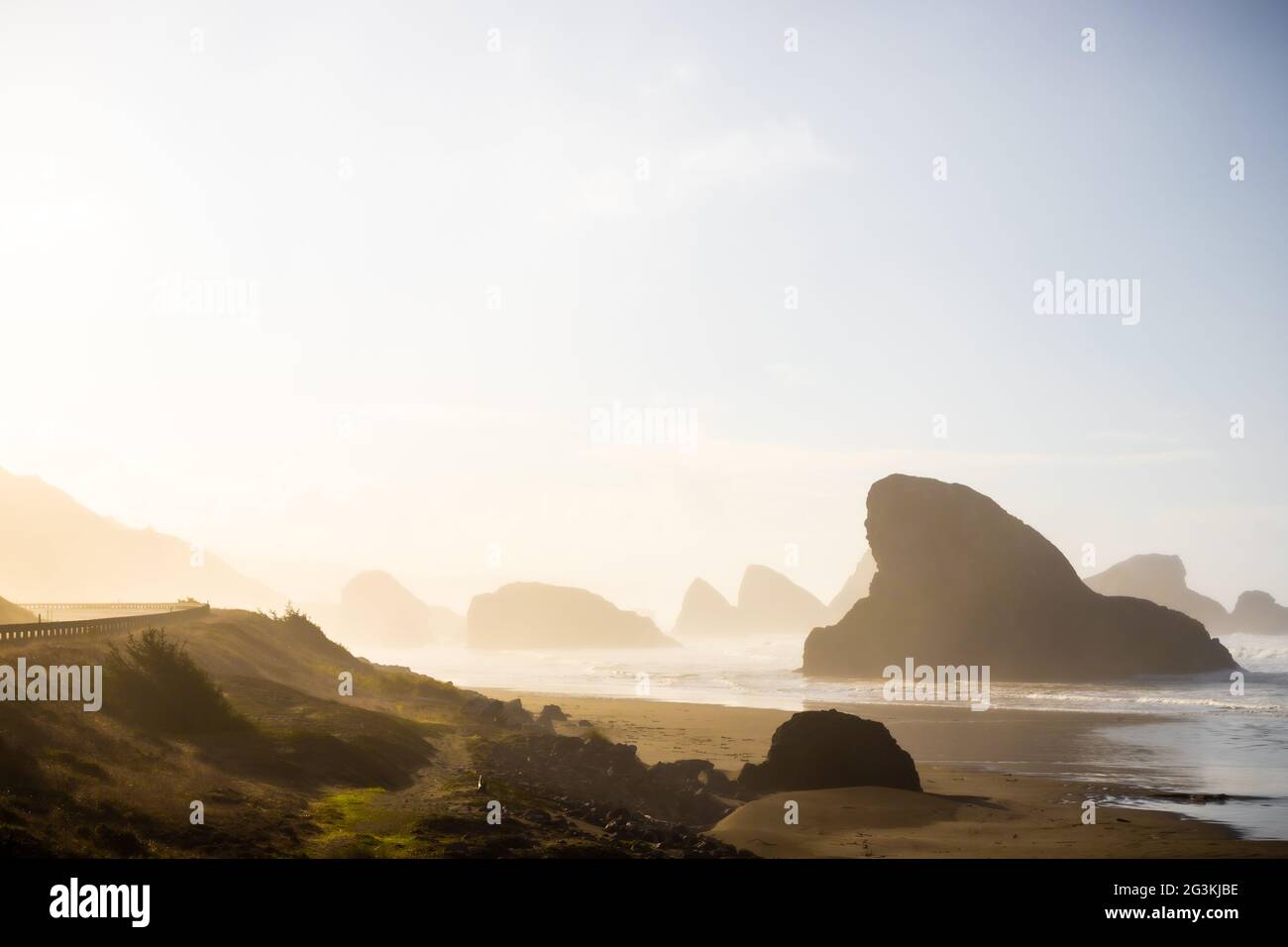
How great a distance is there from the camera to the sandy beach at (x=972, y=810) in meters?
21.0

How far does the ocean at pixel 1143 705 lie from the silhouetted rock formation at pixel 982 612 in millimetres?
6061

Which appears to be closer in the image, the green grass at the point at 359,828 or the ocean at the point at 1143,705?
the green grass at the point at 359,828

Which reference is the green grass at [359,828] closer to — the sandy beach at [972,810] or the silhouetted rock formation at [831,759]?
the sandy beach at [972,810]

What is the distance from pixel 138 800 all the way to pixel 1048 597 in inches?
3647

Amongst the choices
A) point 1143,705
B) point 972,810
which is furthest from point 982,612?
point 972,810

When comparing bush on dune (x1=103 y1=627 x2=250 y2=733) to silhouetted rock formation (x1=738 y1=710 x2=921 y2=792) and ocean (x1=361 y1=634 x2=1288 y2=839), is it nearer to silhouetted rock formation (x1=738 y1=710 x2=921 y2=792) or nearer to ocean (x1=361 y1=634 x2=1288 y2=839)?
silhouetted rock formation (x1=738 y1=710 x2=921 y2=792)

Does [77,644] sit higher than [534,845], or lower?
higher

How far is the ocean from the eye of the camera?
27906 millimetres

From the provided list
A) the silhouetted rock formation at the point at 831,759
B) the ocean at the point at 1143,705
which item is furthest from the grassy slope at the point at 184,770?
the ocean at the point at 1143,705

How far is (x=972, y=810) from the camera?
85.2ft

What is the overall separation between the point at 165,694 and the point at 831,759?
19.6 metres
